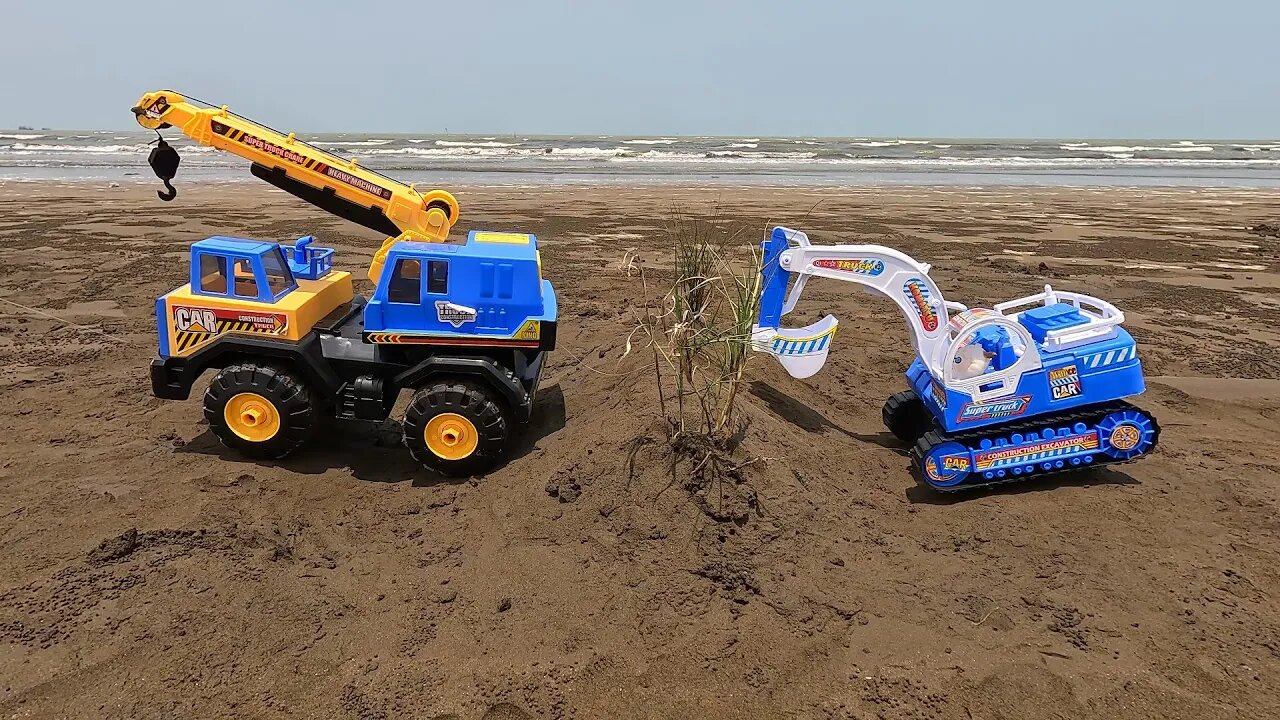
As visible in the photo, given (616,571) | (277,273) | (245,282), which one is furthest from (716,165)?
(616,571)

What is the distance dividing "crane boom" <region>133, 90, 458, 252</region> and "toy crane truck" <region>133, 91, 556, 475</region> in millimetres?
1213

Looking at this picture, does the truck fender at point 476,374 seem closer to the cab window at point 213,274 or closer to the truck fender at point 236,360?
the truck fender at point 236,360

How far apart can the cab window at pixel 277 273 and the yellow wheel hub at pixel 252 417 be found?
2.95 feet

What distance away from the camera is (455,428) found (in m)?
5.54

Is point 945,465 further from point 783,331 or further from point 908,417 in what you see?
point 783,331

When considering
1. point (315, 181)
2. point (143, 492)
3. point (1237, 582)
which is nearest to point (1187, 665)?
point (1237, 582)

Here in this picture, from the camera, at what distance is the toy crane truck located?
18.2 feet

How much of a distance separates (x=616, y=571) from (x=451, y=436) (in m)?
1.98

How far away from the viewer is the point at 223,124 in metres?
6.49

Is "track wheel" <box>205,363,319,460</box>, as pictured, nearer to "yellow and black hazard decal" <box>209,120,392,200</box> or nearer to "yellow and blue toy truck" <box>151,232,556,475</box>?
"yellow and blue toy truck" <box>151,232,556,475</box>

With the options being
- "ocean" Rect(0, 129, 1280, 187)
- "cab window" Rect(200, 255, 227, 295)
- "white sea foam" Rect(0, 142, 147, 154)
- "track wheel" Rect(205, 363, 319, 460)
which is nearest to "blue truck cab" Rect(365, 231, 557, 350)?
"track wheel" Rect(205, 363, 319, 460)

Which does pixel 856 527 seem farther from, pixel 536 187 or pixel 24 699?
pixel 536 187

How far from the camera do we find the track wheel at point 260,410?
5.55m

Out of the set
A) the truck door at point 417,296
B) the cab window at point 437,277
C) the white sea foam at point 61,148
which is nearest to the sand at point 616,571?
the truck door at point 417,296
